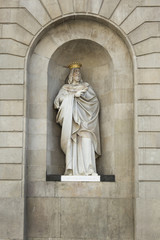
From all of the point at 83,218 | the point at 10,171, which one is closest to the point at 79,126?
the point at 10,171

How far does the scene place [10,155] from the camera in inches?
565

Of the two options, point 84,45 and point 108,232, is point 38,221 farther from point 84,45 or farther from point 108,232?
point 84,45

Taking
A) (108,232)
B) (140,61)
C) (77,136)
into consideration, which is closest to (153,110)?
(140,61)

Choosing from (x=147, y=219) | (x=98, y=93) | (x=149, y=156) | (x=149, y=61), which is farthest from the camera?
(x=98, y=93)

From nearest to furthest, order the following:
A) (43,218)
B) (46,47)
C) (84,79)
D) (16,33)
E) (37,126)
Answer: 1. (43,218)
2. (16,33)
3. (37,126)
4. (46,47)
5. (84,79)

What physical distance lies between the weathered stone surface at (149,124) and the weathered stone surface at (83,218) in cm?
234

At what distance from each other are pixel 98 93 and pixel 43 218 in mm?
4249

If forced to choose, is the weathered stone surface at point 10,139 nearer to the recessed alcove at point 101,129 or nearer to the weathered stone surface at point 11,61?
the recessed alcove at point 101,129

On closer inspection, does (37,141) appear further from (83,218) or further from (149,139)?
(149,139)

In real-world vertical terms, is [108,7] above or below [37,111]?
above

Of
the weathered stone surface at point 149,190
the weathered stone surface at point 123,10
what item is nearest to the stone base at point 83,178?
→ the weathered stone surface at point 149,190

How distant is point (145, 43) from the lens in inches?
579

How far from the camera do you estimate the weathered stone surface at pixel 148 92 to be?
47.5 feet

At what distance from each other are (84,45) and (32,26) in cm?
183
